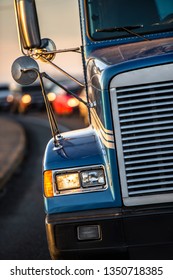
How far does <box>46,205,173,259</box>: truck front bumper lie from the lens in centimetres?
684

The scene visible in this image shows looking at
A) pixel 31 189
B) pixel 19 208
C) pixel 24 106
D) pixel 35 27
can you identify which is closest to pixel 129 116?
pixel 35 27

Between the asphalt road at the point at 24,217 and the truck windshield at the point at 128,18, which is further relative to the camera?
the asphalt road at the point at 24,217

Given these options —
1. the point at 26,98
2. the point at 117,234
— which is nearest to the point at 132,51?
the point at 117,234

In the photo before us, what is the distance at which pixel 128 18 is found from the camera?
8.22m

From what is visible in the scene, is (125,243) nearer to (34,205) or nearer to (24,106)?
(34,205)

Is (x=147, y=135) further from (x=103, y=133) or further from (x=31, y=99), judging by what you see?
(x=31, y=99)

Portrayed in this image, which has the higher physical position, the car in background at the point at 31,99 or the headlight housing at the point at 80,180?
the headlight housing at the point at 80,180

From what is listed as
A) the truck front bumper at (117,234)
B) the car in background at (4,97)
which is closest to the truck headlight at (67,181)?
the truck front bumper at (117,234)

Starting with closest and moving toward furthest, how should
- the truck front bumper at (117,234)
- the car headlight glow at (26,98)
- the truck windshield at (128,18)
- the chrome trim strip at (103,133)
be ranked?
the truck front bumper at (117,234) < the chrome trim strip at (103,133) < the truck windshield at (128,18) < the car headlight glow at (26,98)

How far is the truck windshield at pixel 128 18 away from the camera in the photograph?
8133 millimetres

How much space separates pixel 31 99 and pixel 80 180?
140 ft

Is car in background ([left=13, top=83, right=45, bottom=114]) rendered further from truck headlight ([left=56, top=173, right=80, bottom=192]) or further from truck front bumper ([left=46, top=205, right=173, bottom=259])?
truck front bumper ([left=46, top=205, right=173, bottom=259])

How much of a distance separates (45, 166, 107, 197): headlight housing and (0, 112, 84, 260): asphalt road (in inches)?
86.3

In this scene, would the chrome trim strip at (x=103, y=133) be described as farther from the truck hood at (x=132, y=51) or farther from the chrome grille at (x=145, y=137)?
the truck hood at (x=132, y=51)
